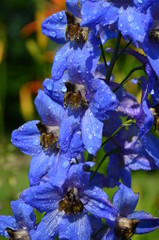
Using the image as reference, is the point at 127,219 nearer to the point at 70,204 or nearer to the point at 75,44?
the point at 70,204

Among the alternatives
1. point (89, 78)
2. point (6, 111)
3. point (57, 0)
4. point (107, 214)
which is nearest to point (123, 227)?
point (107, 214)

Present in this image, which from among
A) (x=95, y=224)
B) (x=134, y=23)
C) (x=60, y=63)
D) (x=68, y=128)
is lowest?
(x=95, y=224)

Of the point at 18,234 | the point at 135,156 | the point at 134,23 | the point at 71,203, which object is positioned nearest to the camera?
the point at 134,23

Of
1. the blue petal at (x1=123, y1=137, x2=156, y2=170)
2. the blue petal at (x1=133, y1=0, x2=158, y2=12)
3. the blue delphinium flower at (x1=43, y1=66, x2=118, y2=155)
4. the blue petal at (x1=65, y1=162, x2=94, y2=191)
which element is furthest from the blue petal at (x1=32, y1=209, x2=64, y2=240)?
the blue petal at (x1=133, y1=0, x2=158, y2=12)

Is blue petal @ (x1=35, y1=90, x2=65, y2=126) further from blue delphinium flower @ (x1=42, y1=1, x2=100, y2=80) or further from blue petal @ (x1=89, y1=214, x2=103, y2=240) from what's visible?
blue petal @ (x1=89, y1=214, x2=103, y2=240)

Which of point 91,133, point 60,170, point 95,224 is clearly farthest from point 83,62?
point 95,224

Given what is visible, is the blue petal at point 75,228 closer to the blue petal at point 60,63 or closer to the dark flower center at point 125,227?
the dark flower center at point 125,227

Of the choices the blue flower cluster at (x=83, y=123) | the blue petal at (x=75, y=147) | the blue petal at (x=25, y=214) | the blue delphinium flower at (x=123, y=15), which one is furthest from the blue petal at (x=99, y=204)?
the blue delphinium flower at (x=123, y=15)

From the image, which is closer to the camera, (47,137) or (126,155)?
(47,137)
